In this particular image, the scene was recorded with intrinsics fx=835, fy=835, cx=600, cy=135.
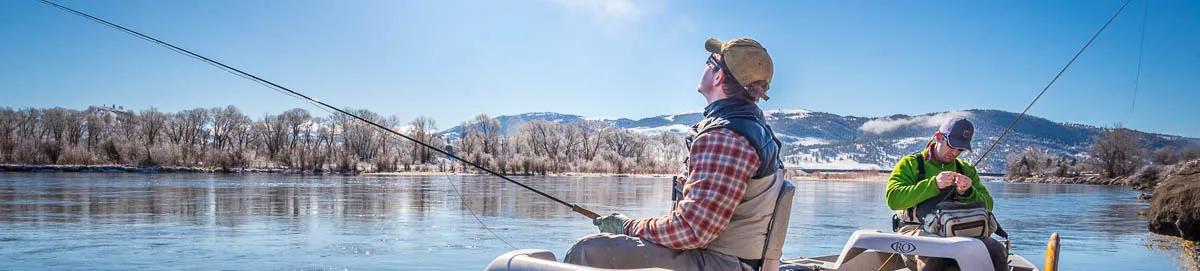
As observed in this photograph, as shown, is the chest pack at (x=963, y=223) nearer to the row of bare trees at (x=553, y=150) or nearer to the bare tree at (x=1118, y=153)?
the row of bare trees at (x=553, y=150)

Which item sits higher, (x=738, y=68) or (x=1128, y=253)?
(x=738, y=68)

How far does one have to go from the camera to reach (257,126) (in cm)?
8288

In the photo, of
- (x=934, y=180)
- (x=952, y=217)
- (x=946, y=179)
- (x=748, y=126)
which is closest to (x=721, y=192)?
(x=748, y=126)

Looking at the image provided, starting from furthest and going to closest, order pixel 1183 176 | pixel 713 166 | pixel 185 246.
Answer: pixel 1183 176
pixel 185 246
pixel 713 166

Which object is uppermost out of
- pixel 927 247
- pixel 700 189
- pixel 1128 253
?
pixel 700 189

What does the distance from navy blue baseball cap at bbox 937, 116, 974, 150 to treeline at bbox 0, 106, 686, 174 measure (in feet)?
179

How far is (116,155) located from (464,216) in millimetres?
56032

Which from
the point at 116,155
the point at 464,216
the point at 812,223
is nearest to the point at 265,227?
the point at 464,216

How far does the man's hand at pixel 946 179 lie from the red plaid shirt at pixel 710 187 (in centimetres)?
205

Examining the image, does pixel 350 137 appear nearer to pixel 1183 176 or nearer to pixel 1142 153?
pixel 1142 153

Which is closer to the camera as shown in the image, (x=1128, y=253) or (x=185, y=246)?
(x=185, y=246)

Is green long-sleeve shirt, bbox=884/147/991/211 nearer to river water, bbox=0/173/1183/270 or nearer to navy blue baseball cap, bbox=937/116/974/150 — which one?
navy blue baseball cap, bbox=937/116/974/150

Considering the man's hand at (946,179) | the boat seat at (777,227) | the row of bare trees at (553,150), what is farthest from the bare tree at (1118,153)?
the boat seat at (777,227)

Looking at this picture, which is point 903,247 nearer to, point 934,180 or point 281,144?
point 934,180
